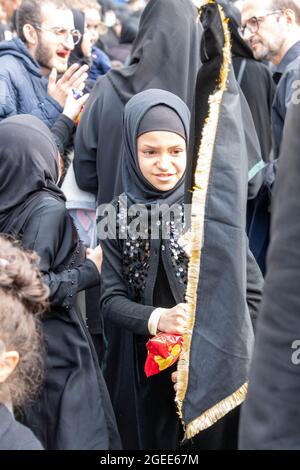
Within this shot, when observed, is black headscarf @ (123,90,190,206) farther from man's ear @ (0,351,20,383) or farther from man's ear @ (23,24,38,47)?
man's ear @ (23,24,38,47)

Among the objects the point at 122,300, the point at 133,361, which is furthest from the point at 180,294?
the point at 133,361

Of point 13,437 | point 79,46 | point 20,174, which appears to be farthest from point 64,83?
point 13,437

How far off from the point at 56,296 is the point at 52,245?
0.64 feet

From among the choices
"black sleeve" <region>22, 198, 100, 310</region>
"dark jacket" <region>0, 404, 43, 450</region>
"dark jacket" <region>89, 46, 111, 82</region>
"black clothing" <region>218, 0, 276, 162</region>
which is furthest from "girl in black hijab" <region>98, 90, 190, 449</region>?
"dark jacket" <region>89, 46, 111, 82</region>

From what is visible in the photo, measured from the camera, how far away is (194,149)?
2871mm

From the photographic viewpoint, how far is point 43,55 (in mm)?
4992

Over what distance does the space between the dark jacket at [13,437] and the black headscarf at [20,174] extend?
39.2 inches

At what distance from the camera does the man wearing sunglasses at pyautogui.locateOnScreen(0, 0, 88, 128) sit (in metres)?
4.53

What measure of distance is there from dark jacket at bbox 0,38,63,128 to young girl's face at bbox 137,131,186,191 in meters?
1.21

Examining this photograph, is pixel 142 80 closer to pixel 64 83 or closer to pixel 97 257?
pixel 64 83

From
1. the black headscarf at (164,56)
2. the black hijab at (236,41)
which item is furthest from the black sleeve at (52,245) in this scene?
the black hijab at (236,41)

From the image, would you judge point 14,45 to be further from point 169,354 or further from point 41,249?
point 169,354
